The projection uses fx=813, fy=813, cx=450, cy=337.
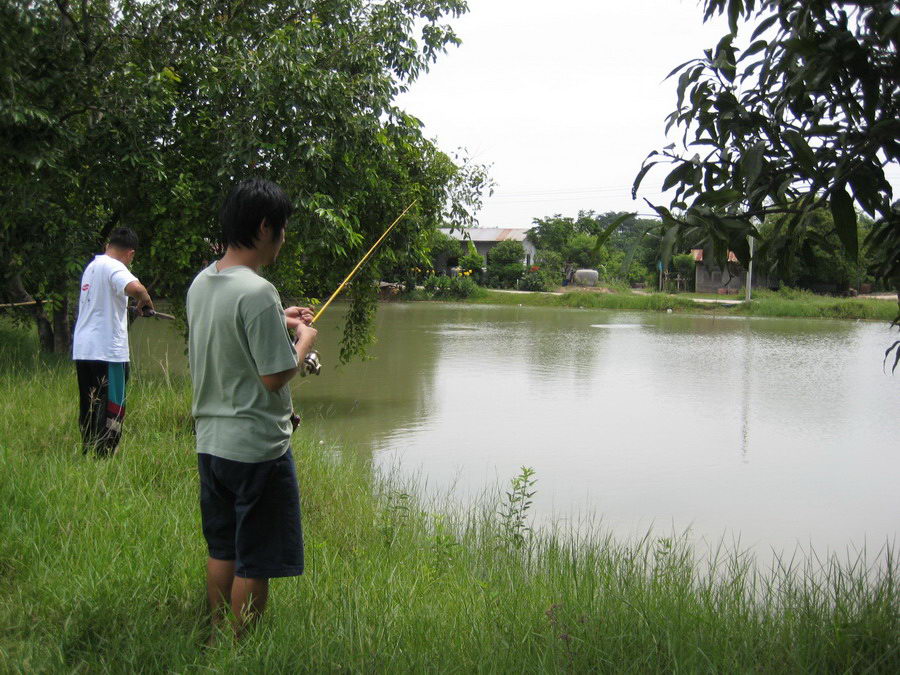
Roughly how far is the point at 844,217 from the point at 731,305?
26.8m

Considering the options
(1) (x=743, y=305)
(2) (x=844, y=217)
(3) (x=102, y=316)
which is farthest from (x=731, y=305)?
(2) (x=844, y=217)

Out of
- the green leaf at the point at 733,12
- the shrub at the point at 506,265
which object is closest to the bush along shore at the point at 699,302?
the shrub at the point at 506,265

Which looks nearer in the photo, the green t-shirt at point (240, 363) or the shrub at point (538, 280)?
the green t-shirt at point (240, 363)

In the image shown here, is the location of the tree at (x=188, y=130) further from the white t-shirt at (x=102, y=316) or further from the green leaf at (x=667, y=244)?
the green leaf at (x=667, y=244)

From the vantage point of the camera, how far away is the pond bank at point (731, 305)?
2386 cm

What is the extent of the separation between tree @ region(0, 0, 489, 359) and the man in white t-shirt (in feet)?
7.17

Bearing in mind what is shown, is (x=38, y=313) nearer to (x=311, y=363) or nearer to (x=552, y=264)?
(x=311, y=363)

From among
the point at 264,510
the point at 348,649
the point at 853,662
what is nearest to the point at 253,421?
the point at 264,510

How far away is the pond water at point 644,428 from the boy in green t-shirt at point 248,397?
2.91m

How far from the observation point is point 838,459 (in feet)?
22.1

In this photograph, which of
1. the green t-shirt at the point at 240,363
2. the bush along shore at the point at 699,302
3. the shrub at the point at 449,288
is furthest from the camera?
the shrub at the point at 449,288

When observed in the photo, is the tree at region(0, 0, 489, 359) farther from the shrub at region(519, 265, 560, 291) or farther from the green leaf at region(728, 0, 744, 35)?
the shrub at region(519, 265, 560, 291)

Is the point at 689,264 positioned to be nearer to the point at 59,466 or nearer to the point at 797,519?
the point at 797,519

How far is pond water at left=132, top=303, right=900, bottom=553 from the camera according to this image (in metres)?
5.22
